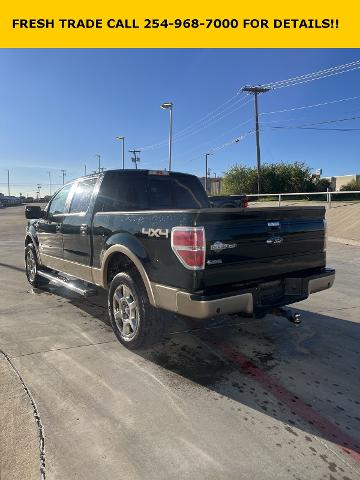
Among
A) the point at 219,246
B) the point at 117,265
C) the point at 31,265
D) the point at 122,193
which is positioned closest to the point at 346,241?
the point at 31,265

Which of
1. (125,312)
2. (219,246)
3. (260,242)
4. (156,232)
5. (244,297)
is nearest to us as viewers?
(219,246)

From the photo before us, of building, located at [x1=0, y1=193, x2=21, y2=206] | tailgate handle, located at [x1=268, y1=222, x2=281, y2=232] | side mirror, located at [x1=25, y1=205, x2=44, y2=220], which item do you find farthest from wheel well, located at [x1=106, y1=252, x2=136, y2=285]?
building, located at [x1=0, y1=193, x2=21, y2=206]

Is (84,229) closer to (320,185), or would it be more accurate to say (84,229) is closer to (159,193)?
(159,193)

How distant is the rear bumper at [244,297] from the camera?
131 inches

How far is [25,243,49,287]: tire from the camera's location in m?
7.04

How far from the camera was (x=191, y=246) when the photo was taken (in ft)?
10.9

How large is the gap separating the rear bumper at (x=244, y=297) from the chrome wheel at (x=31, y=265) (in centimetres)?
414

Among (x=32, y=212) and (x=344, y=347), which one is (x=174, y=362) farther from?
(x=32, y=212)

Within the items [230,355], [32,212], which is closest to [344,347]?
[230,355]

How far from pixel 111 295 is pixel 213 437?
218 centimetres

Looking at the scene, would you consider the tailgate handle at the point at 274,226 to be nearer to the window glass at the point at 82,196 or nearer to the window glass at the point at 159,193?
the window glass at the point at 159,193

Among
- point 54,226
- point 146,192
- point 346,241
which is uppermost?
point 146,192

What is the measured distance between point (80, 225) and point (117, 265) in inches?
39.1

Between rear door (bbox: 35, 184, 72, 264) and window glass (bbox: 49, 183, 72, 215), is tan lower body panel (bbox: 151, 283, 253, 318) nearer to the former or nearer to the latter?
rear door (bbox: 35, 184, 72, 264)
